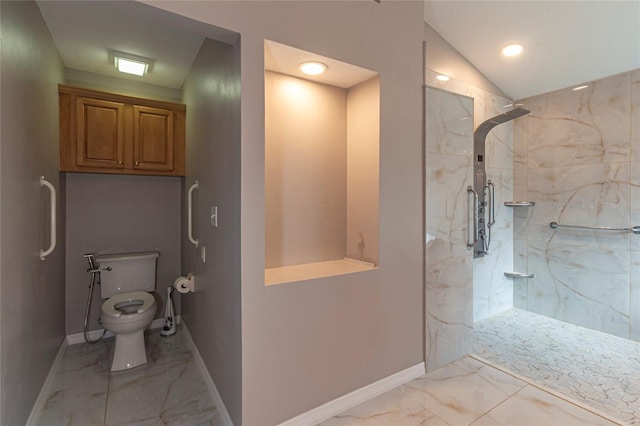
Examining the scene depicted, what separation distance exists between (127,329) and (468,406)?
245cm

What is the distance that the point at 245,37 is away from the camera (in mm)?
1457

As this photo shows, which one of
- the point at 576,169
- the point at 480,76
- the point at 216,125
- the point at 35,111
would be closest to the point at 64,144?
the point at 35,111

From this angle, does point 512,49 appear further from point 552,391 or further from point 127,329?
point 127,329

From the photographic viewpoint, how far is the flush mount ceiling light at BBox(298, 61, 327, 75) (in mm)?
1798

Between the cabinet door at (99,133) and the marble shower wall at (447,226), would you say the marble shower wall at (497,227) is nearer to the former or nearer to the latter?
the marble shower wall at (447,226)

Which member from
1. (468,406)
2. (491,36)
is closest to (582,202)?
(491,36)

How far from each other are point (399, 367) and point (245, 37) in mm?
2221

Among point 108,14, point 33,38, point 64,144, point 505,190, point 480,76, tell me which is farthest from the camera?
point 505,190

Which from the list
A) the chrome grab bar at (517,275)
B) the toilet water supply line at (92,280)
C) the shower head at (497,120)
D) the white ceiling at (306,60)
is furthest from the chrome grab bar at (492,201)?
the toilet water supply line at (92,280)

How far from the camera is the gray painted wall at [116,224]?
2.75 m

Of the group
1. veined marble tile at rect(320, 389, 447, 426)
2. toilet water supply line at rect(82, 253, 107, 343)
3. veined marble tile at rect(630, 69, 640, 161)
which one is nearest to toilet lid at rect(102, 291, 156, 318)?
toilet water supply line at rect(82, 253, 107, 343)

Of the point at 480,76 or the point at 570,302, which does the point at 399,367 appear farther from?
the point at 480,76

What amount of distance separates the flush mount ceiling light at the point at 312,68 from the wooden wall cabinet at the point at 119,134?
1.59m

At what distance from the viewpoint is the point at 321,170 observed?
2115 mm
